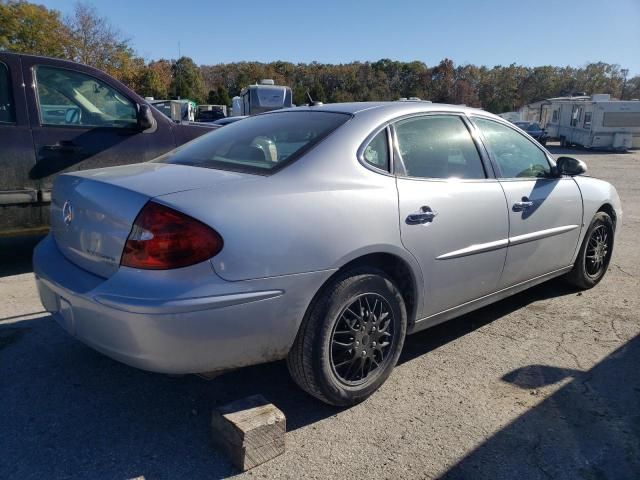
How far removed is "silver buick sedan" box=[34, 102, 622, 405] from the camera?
89.0 inches

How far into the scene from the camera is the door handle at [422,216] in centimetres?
291

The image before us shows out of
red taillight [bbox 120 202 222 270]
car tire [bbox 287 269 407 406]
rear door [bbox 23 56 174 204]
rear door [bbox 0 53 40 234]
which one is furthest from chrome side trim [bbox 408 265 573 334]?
rear door [bbox 0 53 40 234]

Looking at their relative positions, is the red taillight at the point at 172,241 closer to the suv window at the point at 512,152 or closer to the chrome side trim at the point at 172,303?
the chrome side trim at the point at 172,303

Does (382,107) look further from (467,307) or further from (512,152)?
(467,307)

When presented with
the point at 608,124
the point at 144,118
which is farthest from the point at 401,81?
the point at 144,118

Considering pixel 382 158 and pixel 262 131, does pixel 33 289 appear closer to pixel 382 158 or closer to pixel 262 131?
pixel 262 131

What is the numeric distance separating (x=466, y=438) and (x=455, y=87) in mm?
81874

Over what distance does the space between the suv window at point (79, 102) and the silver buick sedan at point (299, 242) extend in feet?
7.52

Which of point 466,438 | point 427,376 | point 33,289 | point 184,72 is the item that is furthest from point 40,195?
point 184,72

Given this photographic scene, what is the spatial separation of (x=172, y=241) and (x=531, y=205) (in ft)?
8.53

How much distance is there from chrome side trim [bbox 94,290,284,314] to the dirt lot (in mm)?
702

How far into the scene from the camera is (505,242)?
355 cm

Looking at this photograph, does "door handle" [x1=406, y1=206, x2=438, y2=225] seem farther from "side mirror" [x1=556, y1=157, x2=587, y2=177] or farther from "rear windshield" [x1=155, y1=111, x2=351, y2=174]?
"side mirror" [x1=556, y1=157, x2=587, y2=177]

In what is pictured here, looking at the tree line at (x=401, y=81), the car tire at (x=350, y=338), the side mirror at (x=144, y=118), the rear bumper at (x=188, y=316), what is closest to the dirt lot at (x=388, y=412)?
the car tire at (x=350, y=338)
